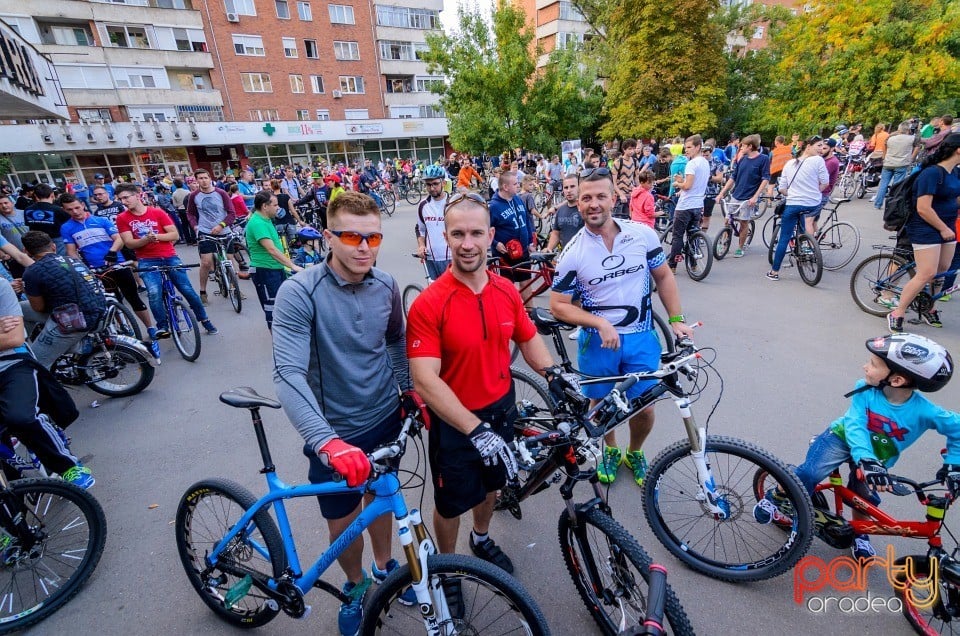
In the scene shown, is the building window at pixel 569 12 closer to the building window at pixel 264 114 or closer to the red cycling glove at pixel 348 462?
the building window at pixel 264 114

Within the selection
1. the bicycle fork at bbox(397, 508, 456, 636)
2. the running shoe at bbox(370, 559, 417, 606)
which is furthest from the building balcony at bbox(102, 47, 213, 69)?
the bicycle fork at bbox(397, 508, 456, 636)

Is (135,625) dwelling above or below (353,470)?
below

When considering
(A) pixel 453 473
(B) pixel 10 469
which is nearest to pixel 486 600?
(A) pixel 453 473

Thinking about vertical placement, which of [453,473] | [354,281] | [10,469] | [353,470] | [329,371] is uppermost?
[354,281]

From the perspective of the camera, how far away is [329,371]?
2.09 metres

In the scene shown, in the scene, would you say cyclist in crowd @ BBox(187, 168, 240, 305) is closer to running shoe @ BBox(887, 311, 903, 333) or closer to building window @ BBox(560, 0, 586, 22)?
running shoe @ BBox(887, 311, 903, 333)

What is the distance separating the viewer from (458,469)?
7.22 feet

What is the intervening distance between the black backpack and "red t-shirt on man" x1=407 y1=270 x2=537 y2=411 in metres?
5.14

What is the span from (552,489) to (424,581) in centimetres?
191

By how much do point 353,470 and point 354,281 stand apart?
0.89 meters

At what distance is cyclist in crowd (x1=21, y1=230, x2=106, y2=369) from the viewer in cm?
407

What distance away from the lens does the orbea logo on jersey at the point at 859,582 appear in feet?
7.18

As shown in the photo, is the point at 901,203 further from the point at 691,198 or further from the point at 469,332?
the point at 469,332

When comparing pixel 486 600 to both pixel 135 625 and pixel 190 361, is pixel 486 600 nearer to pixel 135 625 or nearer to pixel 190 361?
pixel 135 625
